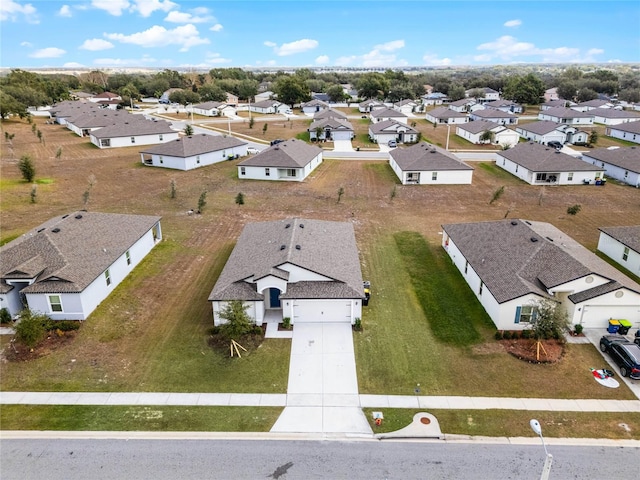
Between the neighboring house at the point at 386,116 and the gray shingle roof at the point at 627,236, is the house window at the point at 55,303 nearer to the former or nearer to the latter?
the gray shingle roof at the point at 627,236

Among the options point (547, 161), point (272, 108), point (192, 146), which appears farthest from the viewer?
point (272, 108)

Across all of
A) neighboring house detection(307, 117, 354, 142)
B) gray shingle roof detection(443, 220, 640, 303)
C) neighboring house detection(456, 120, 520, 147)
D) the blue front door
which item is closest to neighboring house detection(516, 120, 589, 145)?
neighboring house detection(456, 120, 520, 147)

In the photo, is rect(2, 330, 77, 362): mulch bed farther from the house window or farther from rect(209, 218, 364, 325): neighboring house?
rect(209, 218, 364, 325): neighboring house

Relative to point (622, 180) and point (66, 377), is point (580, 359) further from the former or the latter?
point (622, 180)

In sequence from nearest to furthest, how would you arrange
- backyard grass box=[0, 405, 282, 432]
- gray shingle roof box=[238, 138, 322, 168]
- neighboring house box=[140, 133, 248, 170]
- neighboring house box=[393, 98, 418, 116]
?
backyard grass box=[0, 405, 282, 432], gray shingle roof box=[238, 138, 322, 168], neighboring house box=[140, 133, 248, 170], neighboring house box=[393, 98, 418, 116]

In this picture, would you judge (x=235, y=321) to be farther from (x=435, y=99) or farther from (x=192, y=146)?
(x=435, y=99)

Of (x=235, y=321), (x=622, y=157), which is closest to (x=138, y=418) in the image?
(x=235, y=321)

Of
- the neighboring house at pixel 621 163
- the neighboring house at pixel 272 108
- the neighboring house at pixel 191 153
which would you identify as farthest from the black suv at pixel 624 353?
the neighboring house at pixel 272 108
